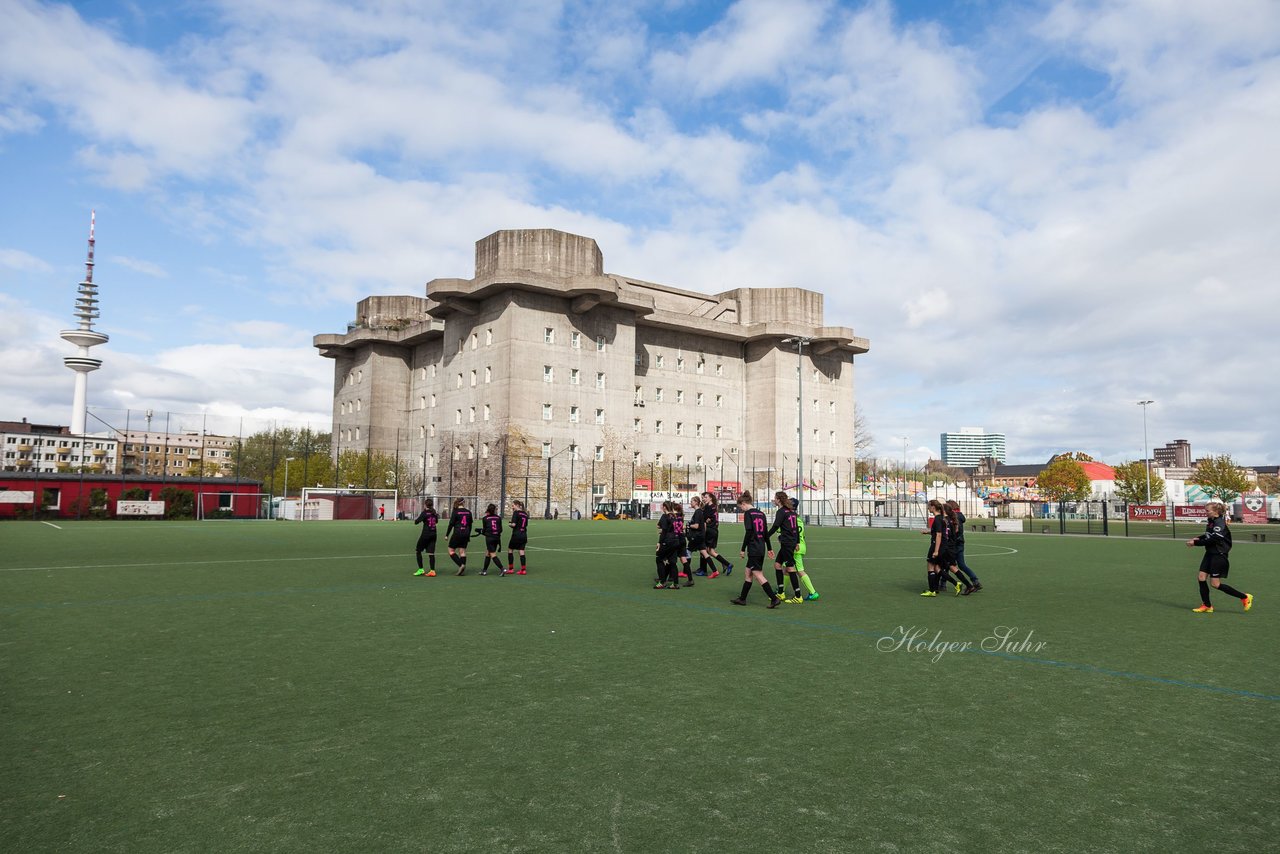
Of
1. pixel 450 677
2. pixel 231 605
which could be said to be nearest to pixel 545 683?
pixel 450 677

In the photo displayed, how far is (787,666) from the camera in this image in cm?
875

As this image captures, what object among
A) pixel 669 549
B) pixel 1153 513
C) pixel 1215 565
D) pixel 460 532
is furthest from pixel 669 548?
pixel 1153 513

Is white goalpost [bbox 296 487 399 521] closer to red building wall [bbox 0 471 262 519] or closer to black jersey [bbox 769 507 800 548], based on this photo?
red building wall [bbox 0 471 262 519]

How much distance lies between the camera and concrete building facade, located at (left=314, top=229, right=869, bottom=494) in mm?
74500

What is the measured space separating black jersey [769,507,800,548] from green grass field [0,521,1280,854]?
121cm

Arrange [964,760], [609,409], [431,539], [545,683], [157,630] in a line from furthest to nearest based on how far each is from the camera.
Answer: [609,409], [431,539], [157,630], [545,683], [964,760]

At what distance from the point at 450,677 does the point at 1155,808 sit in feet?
19.6

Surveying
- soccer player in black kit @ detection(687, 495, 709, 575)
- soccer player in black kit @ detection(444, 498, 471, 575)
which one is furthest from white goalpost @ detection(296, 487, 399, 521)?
soccer player in black kit @ detection(687, 495, 709, 575)

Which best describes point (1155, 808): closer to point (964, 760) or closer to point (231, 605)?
point (964, 760)

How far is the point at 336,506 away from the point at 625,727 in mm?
62142

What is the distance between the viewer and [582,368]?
77.8 metres

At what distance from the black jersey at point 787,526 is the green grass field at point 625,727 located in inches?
47.7

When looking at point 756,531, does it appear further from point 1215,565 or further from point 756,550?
point 1215,565
